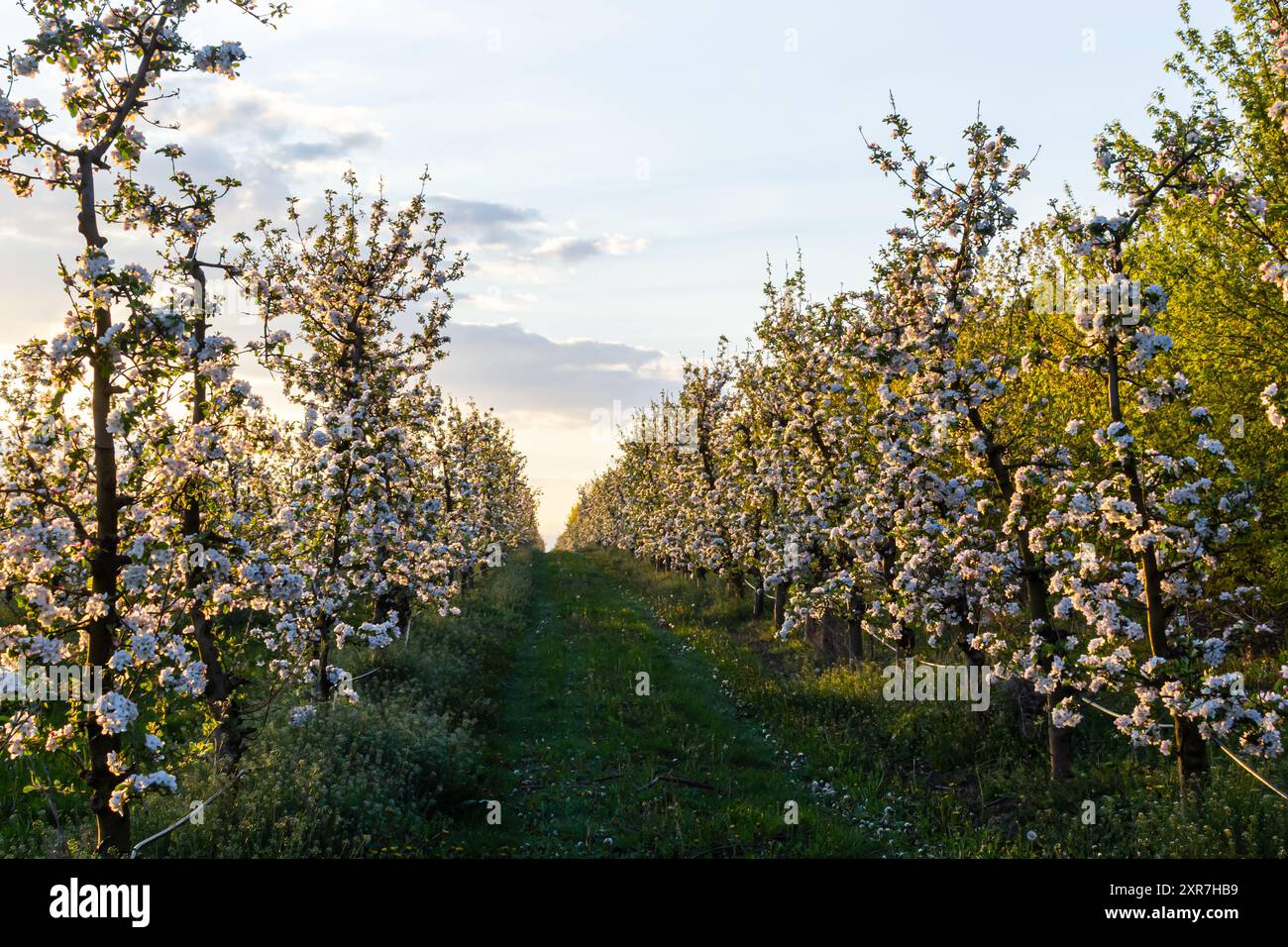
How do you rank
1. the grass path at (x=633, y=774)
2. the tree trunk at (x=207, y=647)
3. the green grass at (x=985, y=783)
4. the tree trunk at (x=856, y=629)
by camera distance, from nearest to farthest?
the tree trunk at (x=207, y=647) → the green grass at (x=985, y=783) → the grass path at (x=633, y=774) → the tree trunk at (x=856, y=629)

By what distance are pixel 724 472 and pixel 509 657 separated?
12537mm

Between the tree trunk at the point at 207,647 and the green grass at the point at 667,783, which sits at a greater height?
the tree trunk at the point at 207,647

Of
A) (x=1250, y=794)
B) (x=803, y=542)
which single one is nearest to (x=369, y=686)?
(x=803, y=542)

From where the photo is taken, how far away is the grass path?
430 inches

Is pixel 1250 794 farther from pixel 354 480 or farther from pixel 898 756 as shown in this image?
→ pixel 354 480

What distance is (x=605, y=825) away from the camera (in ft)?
37.8

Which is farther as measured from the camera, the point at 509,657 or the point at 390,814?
the point at 509,657

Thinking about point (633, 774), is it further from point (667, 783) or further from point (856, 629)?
point (856, 629)

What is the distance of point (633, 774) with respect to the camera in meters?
13.5

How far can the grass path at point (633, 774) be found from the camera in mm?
10930

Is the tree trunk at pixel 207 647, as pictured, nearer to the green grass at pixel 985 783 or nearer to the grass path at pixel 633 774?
the grass path at pixel 633 774

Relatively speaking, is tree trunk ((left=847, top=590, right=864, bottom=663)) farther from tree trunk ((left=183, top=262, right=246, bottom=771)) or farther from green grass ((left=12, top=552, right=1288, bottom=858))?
tree trunk ((left=183, top=262, right=246, bottom=771))

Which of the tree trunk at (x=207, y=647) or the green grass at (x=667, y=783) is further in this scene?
the green grass at (x=667, y=783)

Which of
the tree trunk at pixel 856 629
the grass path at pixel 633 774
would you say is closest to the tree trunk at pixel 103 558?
the grass path at pixel 633 774
